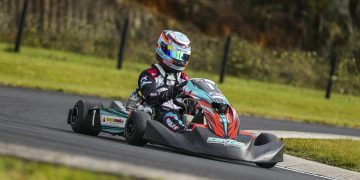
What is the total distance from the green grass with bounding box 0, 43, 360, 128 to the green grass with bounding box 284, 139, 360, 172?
675 centimetres

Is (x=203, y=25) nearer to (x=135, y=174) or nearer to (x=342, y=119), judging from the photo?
(x=342, y=119)

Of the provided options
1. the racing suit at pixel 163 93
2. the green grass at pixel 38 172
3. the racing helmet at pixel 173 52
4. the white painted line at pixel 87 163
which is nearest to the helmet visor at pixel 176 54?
the racing helmet at pixel 173 52

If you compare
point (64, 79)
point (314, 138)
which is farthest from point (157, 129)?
point (64, 79)

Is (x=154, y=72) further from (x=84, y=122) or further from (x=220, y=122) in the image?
(x=220, y=122)

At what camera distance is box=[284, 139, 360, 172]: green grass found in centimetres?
1217

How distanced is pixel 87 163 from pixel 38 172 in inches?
34.2

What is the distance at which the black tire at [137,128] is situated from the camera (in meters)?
11.1

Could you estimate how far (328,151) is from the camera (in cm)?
1291

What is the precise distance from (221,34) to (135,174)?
82.5 ft

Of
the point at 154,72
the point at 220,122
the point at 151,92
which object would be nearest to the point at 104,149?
the point at 220,122

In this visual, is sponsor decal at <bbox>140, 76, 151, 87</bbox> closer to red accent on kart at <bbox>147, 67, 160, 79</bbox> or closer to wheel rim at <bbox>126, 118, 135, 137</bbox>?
red accent on kart at <bbox>147, 67, 160, 79</bbox>

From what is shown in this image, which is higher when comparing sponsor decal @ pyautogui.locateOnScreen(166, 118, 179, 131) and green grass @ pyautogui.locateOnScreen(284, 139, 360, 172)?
sponsor decal @ pyautogui.locateOnScreen(166, 118, 179, 131)

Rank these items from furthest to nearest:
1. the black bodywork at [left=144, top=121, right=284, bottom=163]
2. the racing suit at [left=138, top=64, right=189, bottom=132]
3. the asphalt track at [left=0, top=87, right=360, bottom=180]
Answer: the racing suit at [left=138, top=64, right=189, bottom=132], the black bodywork at [left=144, top=121, right=284, bottom=163], the asphalt track at [left=0, top=87, right=360, bottom=180]

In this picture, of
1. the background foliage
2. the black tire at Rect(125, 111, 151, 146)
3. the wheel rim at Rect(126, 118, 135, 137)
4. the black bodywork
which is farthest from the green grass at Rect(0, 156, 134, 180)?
the background foliage
